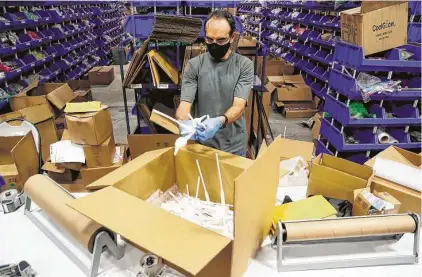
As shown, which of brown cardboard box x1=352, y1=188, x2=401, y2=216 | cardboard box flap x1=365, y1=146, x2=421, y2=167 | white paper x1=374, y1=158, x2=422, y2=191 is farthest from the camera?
cardboard box flap x1=365, y1=146, x2=421, y2=167

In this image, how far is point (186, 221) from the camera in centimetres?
96

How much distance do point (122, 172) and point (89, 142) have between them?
152 centimetres

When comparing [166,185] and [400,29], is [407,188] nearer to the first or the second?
[166,185]

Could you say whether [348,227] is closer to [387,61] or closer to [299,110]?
[387,61]

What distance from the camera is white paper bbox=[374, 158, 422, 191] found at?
1.33 meters

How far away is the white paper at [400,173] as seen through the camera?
133 cm

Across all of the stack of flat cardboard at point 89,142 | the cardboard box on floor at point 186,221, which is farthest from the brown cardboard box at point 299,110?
the cardboard box on floor at point 186,221

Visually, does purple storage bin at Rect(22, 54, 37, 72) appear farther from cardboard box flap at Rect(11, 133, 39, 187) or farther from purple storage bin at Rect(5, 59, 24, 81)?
cardboard box flap at Rect(11, 133, 39, 187)

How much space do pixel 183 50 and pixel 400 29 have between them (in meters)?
2.10

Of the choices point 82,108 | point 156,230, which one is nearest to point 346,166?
point 156,230

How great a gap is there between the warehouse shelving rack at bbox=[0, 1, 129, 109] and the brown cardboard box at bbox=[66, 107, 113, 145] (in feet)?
6.69

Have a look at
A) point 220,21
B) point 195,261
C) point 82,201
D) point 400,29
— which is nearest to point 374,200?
point 195,261

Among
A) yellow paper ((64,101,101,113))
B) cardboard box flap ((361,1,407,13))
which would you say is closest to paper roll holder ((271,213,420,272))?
yellow paper ((64,101,101,113))

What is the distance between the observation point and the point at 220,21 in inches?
67.7
